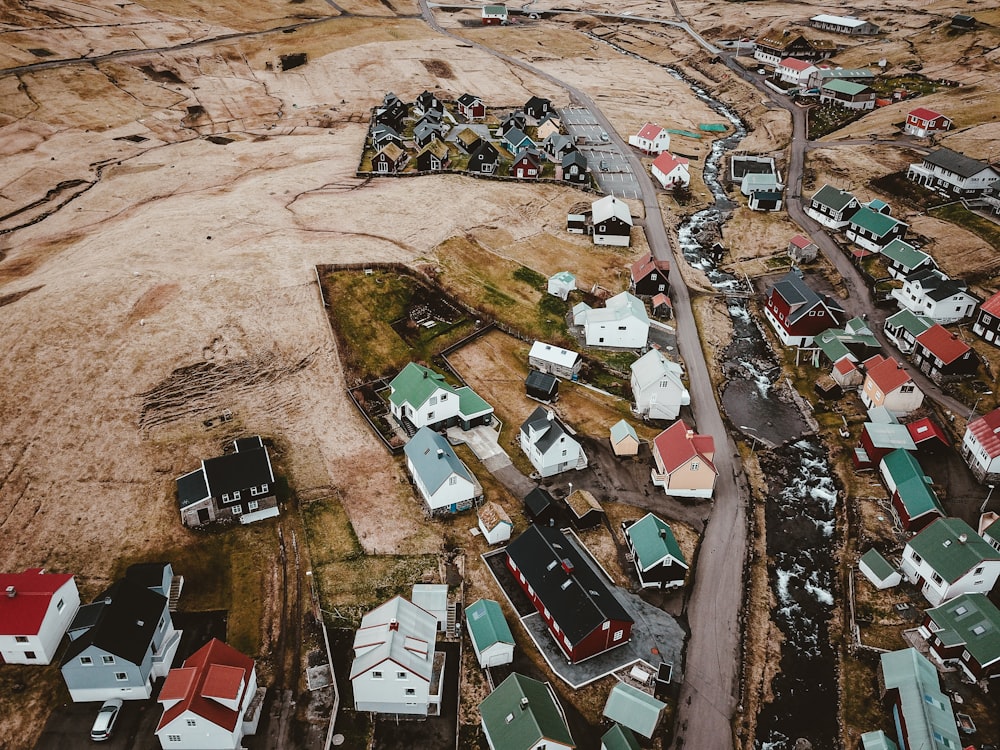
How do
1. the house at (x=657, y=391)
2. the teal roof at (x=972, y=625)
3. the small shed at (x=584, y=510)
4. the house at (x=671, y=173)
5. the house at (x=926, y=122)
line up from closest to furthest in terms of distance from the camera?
the teal roof at (x=972, y=625), the small shed at (x=584, y=510), the house at (x=657, y=391), the house at (x=671, y=173), the house at (x=926, y=122)

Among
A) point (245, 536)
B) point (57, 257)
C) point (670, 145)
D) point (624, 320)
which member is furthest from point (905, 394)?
point (57, 257)

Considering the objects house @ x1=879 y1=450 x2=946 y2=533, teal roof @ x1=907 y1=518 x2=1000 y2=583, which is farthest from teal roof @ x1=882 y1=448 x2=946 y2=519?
teal roof @ x1=907 y1=518 x2=1000 y2=583

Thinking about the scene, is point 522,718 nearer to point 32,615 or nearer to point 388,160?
point 32,615

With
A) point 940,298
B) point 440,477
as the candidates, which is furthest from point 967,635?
point 940,298

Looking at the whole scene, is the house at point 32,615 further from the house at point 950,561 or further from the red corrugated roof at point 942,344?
the red corrugated roof at point 942,344

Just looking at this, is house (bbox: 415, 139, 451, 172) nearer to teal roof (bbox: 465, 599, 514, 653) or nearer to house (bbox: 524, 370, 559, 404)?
house (bbox: 524, 370, 559, 404)

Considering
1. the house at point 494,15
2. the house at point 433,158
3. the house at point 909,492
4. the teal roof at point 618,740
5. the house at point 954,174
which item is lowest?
the house at point 909,492

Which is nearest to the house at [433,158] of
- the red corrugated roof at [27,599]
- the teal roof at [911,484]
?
the teal roof at [911,484]

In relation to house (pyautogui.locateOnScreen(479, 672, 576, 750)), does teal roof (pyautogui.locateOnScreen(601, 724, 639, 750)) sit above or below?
below
